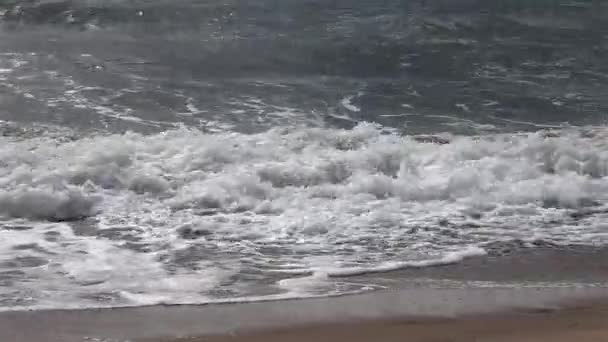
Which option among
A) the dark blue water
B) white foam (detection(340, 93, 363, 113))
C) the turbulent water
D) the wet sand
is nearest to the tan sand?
the wet sand

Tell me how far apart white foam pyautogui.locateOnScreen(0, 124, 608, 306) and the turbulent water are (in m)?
0.02

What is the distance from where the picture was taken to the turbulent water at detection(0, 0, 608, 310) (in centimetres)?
569

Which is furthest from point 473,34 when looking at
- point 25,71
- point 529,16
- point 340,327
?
point 340,327

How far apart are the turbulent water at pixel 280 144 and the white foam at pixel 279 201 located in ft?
0.06

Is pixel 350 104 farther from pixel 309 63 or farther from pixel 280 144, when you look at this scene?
pixel 280 144

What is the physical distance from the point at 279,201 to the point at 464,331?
7.70 ft

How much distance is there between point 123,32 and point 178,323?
27.8ft

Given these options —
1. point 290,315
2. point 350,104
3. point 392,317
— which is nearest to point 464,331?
point 392,317

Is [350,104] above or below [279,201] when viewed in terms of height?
above

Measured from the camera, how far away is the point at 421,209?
6.61 metres

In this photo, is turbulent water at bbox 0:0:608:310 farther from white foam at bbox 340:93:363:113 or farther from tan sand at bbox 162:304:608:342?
tan sand at bbox 162:304:608:342

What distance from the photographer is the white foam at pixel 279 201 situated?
18.3ft

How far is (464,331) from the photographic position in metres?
4.64

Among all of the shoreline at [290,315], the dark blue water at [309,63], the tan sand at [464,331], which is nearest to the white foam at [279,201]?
the shoreline at [290,315]
